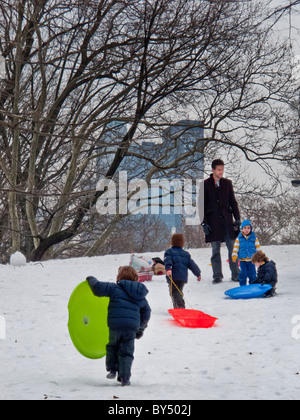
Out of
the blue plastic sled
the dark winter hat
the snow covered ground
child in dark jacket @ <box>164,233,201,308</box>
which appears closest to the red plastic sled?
the snow covered ground

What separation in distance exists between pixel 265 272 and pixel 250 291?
433 mm

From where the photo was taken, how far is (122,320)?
17.6ft

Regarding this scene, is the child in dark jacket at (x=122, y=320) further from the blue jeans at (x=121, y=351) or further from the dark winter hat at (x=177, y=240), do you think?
the dark winter hat at (x=177, y=240)

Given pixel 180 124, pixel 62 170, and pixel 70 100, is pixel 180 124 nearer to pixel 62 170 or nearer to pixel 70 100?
pixel 70 100

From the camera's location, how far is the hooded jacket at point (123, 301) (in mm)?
5371

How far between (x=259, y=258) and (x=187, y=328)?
2442 mm

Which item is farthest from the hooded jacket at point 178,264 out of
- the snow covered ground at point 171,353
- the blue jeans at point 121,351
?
the blue jeans at point 121,351

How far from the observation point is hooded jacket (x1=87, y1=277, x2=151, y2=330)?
5371 mm

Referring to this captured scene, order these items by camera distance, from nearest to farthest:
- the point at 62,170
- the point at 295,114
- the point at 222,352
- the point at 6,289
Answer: the point at 222,352
the point at 6,289
the point at 295,114
the point at 62,170

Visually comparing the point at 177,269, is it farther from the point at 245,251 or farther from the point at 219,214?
the point at 219,214

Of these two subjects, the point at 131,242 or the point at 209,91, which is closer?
the point at 209,91

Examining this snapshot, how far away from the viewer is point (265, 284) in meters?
9.59

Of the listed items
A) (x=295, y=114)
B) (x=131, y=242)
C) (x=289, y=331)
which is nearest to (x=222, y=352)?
(x=289, y=331)

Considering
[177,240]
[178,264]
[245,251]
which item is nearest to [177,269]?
[178,264]
